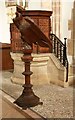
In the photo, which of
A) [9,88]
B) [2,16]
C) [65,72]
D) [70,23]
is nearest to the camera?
[9,88]

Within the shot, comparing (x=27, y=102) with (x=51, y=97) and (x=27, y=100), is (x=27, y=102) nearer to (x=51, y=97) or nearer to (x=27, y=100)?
(x=27, y=100)

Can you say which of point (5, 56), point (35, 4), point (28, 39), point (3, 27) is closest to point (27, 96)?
point (28, 39)

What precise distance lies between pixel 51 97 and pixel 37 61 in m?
1.27

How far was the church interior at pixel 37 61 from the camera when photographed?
233cm

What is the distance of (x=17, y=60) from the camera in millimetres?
6297

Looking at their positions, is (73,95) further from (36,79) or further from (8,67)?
(8,67)

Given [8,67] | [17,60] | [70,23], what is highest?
[70,23]

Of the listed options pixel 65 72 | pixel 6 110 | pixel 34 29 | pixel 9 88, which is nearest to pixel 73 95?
pixel 65 72

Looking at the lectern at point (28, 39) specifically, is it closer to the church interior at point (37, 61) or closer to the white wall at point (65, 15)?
the church interior at point (37, 61)

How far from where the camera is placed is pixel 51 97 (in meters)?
5.03

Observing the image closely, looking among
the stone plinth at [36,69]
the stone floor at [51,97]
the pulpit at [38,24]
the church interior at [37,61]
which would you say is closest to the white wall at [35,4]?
the church interior at [37,61]

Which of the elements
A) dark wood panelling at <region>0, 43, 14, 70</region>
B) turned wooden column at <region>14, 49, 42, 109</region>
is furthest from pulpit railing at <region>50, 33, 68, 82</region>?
turned wooden column at <region>14, 49, 42, 109</region>

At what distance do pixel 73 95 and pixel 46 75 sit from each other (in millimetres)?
1266

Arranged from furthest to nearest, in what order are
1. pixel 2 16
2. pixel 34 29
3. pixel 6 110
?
1. pixel 2 16
2. pixel 6 110
3. pixel 34 29
